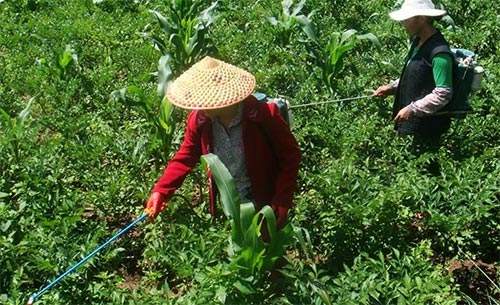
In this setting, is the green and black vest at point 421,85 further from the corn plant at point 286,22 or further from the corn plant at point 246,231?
the corn plant at point 286,22

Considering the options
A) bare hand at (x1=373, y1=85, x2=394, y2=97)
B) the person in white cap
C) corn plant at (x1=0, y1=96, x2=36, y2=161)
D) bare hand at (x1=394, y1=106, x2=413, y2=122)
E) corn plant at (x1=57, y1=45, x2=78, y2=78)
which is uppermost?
the person in white cap

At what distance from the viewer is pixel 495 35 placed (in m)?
6.55

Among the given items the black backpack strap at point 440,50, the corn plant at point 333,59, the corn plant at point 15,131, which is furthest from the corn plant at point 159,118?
the black backpack strap at point 440,50

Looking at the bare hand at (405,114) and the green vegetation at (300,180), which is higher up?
the bare hand at (405,114)

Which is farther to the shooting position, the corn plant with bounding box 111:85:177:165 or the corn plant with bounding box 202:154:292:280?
the corn plant with bounding box 111:85:177:165

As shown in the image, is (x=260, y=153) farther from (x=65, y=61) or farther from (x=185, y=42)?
(x=65, y=61)

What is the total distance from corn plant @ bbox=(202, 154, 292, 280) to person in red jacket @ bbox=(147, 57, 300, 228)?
20 cm

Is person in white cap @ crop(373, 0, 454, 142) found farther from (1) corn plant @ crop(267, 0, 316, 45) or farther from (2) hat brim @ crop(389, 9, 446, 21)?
(1) corn plant @ crop(267, 0, 316, 45)

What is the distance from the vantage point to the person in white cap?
13.5ft

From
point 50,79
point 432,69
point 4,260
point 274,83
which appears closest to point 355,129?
point 432,69

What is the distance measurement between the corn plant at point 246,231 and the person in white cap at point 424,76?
1514 millimetres

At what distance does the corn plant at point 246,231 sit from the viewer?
3045 mm

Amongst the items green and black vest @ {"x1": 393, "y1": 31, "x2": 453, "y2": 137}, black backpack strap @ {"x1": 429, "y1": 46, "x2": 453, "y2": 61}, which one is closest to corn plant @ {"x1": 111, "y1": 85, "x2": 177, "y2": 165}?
green and black vest @ {"x1": 393, "y1": 31, "x2": 453, "y2": 137}

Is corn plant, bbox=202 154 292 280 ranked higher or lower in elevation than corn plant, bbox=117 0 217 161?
higher
